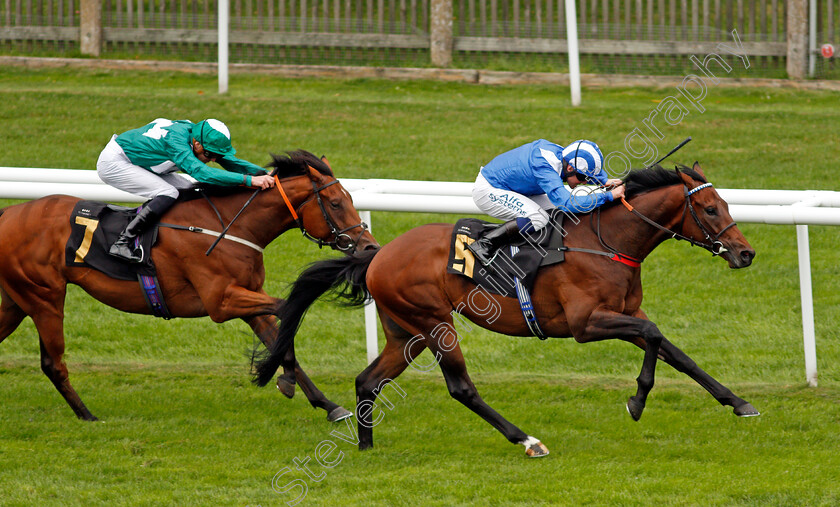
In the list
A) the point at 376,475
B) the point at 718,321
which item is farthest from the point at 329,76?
the point at 376,475

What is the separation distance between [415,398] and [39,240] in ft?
7.57

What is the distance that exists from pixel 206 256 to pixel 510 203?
168cm

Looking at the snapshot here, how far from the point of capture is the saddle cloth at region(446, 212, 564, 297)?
5.16 metres

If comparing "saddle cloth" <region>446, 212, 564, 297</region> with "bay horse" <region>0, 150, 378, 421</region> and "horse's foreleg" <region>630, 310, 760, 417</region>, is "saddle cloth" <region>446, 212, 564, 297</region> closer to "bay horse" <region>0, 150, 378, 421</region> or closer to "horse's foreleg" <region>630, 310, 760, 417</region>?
"bay horse" <region>0, 150, 378, 421</region>

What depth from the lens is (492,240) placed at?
5.21 m

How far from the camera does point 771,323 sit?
7.55 m

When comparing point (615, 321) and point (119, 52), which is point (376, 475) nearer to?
point (615, 321)

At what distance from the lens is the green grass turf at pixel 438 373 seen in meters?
4.72

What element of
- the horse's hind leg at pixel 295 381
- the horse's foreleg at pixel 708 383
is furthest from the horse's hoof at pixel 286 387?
the horse's foreleg at pixel 708 383

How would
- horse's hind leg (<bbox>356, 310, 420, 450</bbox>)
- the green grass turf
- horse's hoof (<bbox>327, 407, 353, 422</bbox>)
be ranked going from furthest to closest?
horse's hoof (<bbox>327, 407, 353, 422</bbox>) < horse's hind leg (<bbox>356, 310, 420, 450</bbox>) < the green grass turf

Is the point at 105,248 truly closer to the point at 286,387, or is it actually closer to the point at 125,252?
the point at 125,252

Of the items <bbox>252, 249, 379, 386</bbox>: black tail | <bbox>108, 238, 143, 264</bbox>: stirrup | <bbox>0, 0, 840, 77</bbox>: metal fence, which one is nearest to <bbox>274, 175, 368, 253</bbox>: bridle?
<bbox>252, 249, 379, 386</bbox>: black tail

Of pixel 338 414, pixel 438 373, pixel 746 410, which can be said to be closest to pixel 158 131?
pixel 338 414

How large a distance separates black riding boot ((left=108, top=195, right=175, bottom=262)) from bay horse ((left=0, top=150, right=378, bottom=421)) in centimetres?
8
